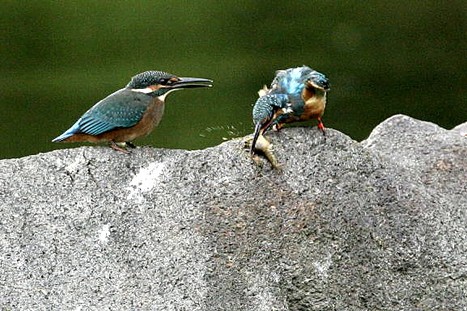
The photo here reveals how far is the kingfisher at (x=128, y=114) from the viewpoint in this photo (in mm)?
5363

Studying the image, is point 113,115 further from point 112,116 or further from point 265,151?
point 265,151

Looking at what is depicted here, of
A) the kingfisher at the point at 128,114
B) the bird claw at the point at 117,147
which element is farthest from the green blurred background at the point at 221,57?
the bird claw at the point at 117,147

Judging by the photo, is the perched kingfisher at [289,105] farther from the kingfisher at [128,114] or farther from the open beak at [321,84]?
the kingfisher at [128,114]

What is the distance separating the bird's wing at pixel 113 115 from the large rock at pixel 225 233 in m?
0.11

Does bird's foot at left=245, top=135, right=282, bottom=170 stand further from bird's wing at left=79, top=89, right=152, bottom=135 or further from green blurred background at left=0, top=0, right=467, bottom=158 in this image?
green blurred background at left=0, top=0, right=467, bottom=158

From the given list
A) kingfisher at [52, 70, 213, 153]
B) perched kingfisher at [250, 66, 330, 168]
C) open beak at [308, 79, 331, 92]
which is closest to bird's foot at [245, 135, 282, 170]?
perched kingfisher at [250, 66, 330, 168]

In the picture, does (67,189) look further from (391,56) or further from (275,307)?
(391,56)

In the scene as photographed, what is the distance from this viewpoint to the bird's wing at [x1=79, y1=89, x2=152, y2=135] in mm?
5355

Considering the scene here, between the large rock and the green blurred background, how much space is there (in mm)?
7800

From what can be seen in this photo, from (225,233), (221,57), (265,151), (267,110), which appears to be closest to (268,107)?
(267,110)

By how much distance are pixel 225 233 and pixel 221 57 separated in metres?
14.4

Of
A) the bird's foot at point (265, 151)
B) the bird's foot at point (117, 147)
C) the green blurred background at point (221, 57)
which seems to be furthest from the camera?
the green blurred background at point (221, 57)

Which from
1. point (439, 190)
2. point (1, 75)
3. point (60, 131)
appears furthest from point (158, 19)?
point (439, 190)

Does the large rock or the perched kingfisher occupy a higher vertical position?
the perched kingfisher
